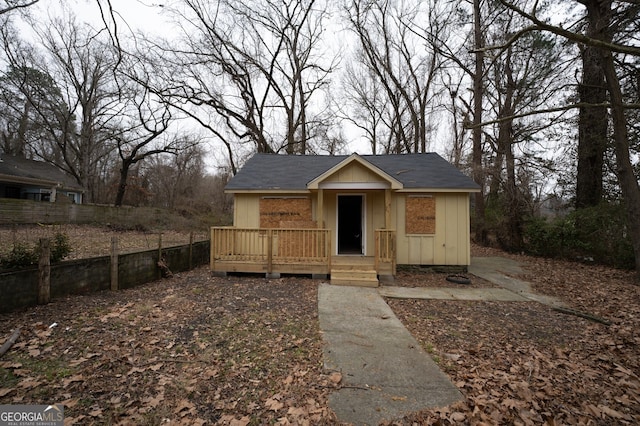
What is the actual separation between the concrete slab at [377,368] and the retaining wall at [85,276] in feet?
14.2

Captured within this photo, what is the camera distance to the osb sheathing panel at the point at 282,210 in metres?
8.70

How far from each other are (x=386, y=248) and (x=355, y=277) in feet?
4.17

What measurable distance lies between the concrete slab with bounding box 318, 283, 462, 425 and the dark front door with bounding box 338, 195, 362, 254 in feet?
16.7

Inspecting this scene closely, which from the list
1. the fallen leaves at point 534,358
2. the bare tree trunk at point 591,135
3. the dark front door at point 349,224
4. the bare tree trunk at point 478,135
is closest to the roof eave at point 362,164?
the dark front door at point 349,224

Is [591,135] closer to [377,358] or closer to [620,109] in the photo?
[620,109]

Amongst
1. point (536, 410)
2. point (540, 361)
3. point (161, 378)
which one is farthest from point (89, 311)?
point (540, 361)

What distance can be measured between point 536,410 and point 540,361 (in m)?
1.17

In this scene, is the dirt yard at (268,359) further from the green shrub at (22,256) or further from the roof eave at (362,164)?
the roof eave at (362,164)

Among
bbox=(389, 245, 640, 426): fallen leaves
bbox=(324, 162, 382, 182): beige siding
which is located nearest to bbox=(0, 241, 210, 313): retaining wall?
bbox=(324, 162, 382, 182): beige siding

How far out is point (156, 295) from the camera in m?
5.53

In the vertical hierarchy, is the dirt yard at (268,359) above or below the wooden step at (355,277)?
below

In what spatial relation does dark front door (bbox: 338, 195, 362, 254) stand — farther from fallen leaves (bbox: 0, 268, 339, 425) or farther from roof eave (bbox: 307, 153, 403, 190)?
fallen leaves (bbox: 0, 268, 339, 425)

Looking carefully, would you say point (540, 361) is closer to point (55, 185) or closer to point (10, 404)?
point (10, 404)

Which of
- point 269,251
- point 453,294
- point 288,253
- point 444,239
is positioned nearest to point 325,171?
point 288,253
